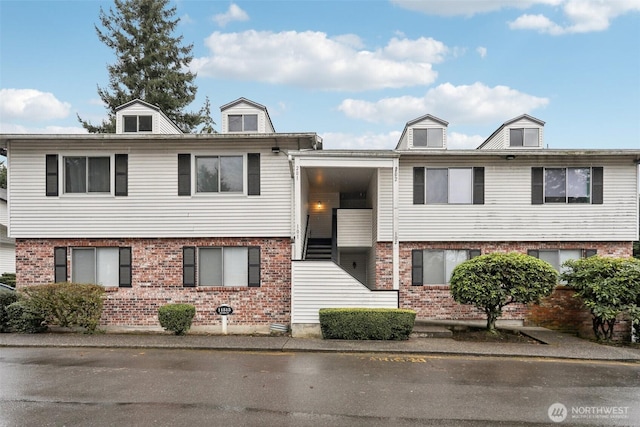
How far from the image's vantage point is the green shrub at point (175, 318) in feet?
40.6

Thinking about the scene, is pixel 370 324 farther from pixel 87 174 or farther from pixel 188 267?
pixel 87 174

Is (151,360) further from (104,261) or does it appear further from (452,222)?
(452,222)

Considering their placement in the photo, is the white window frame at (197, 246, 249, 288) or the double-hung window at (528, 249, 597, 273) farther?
the double-hung window at (528, 249, 597, 273)

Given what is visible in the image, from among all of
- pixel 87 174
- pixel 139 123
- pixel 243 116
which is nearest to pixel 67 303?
pixel 87 174

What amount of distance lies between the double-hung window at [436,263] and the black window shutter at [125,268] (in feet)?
27.7

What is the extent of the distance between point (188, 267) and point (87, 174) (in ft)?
13.1

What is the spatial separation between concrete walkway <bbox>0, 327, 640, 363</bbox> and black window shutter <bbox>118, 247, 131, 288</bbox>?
62.5 inches

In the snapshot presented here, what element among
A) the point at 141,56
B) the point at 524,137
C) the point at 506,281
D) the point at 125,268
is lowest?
the point at 506,281

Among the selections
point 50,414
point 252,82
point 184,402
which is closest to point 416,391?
point 184,402

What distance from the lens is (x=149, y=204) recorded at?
13414 millimetres

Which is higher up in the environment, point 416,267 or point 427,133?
point 427,133

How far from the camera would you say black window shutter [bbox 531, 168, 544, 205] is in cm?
1449

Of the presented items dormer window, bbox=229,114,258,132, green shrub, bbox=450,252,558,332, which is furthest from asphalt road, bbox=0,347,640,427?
dormer window, bbox=229,114,258,132
